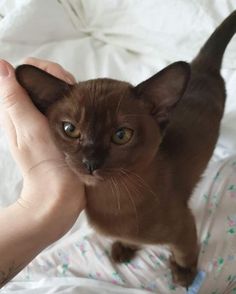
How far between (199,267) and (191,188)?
0.19 metres

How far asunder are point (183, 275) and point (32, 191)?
401 millimetres

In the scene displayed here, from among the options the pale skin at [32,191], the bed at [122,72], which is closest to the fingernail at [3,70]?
the pale skin at [32,191]

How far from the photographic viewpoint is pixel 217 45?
3.51 feet

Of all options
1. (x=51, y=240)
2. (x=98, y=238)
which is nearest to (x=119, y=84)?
(x=51, y=240)

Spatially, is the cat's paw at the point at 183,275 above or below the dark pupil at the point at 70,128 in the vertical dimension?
below

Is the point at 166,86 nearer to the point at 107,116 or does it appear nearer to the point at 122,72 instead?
the point at 107,116

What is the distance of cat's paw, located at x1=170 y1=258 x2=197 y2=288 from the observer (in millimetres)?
908

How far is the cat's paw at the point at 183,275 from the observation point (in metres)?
0.91

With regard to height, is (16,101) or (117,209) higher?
(16,101)

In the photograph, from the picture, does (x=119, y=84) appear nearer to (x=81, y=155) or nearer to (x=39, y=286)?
(x=81, y=155)

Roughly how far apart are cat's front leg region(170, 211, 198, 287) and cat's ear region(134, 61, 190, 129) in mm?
274

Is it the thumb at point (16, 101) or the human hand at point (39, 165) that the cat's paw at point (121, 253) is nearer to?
the human hand at point (39, 165)

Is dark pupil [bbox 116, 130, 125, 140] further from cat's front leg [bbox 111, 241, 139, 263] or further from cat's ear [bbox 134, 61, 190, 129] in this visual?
cat's front leg [bbox 111, 241, 139, 263]

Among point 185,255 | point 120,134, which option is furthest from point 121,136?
point 185,255
